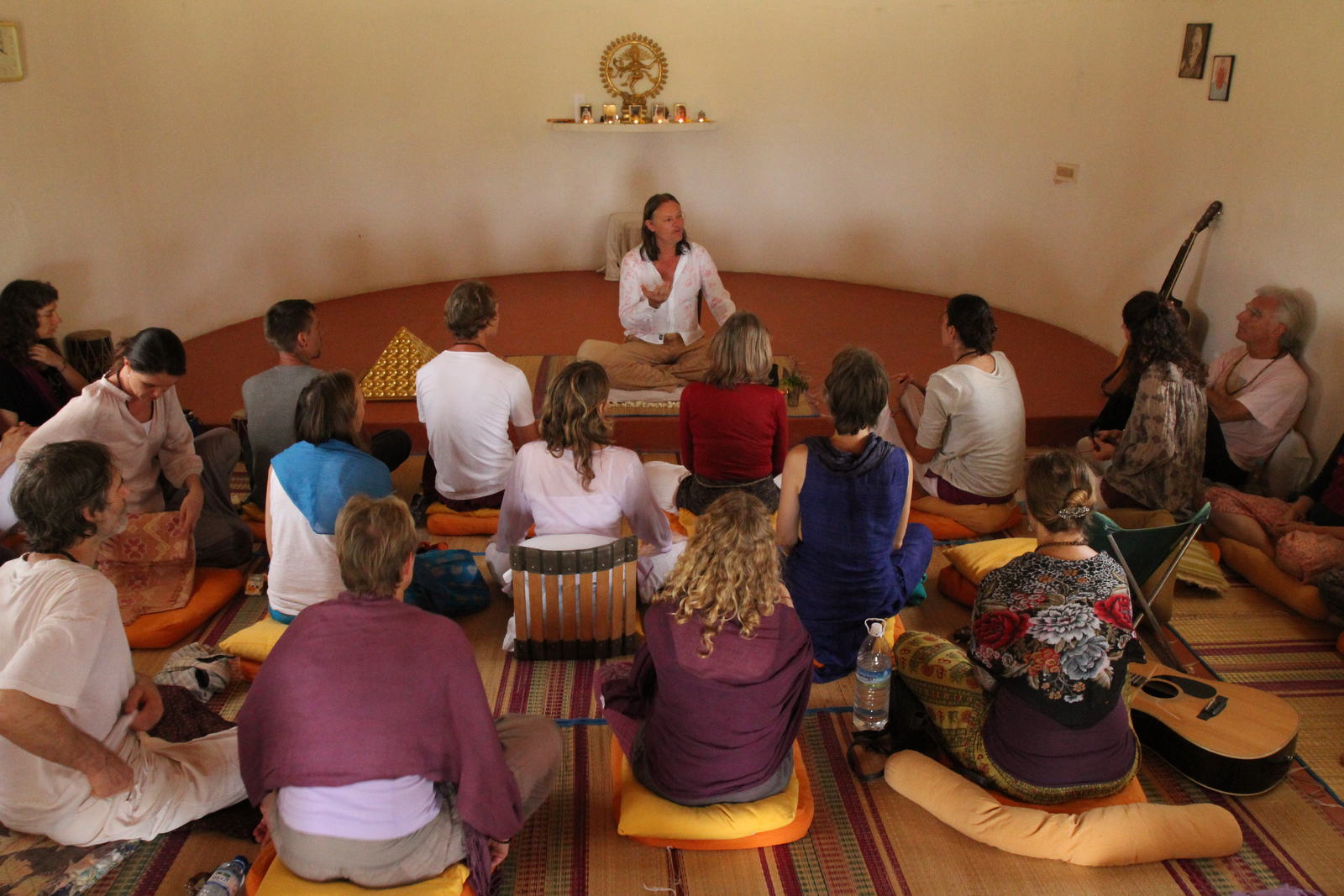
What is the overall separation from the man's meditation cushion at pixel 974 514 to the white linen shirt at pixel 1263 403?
1.21 metres

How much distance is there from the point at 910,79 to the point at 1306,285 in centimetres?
346

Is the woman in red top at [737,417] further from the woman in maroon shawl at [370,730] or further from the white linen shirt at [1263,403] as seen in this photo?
the white linen shirt at [1263,403]

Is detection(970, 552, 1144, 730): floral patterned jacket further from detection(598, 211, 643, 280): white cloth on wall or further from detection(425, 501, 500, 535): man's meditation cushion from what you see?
detection(598, 211, 643, 280): white cloth on wall

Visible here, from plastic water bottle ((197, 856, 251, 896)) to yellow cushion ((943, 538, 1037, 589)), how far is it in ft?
8.49

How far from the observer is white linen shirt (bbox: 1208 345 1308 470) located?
4.36m

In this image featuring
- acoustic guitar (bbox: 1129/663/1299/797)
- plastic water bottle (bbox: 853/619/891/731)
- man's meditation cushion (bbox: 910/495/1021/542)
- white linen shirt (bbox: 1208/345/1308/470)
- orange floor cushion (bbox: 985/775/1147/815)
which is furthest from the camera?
white linen shirt (bbox: 1208/345/1308/470)

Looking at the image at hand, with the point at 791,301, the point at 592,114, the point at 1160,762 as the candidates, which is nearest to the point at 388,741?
Result: the point at 1160,762

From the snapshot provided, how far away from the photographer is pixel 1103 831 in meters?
2.49

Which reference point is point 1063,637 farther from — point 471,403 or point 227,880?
point 471,403


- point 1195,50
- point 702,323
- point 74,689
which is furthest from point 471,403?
point 1195,50

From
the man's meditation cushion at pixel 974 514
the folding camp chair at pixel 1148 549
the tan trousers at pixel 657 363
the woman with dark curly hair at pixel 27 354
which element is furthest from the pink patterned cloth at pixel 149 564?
the folding camp chair at pixel 1148 549

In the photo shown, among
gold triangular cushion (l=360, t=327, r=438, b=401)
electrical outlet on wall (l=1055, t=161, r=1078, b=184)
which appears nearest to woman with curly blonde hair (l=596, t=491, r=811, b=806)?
gold triangular cushion (l=360, t=327, r=438, b=401)

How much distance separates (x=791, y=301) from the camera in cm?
720

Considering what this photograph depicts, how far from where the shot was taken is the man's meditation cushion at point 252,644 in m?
3.19
